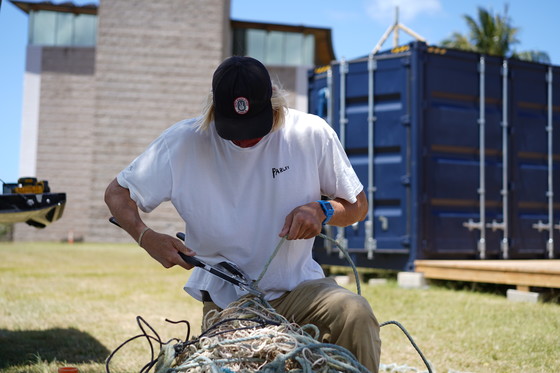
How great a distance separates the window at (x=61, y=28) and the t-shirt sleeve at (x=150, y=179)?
2187 cm

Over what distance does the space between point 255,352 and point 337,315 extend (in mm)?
514

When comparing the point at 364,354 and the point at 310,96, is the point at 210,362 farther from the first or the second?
the point at 310,96

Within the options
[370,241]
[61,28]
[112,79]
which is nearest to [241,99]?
[370,241]

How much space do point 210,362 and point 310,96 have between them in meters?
7.01

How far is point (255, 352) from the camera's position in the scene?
2.00 metres

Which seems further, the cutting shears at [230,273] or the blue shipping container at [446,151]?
the blue shipping container at [446,151]

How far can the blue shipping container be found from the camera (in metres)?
7.58

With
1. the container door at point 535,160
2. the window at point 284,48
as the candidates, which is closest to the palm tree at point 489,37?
the window at point 284,48

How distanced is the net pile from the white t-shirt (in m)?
0.53

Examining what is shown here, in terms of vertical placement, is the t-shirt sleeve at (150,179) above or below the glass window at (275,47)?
below

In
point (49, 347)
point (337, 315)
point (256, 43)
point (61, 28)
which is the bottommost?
point (49, 347)

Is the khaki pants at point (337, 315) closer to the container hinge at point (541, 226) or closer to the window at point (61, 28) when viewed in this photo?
the container hinge at point (541, 226)

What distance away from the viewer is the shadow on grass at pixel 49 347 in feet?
Result: 13.2

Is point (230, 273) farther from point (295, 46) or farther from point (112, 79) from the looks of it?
point (295, 46)
